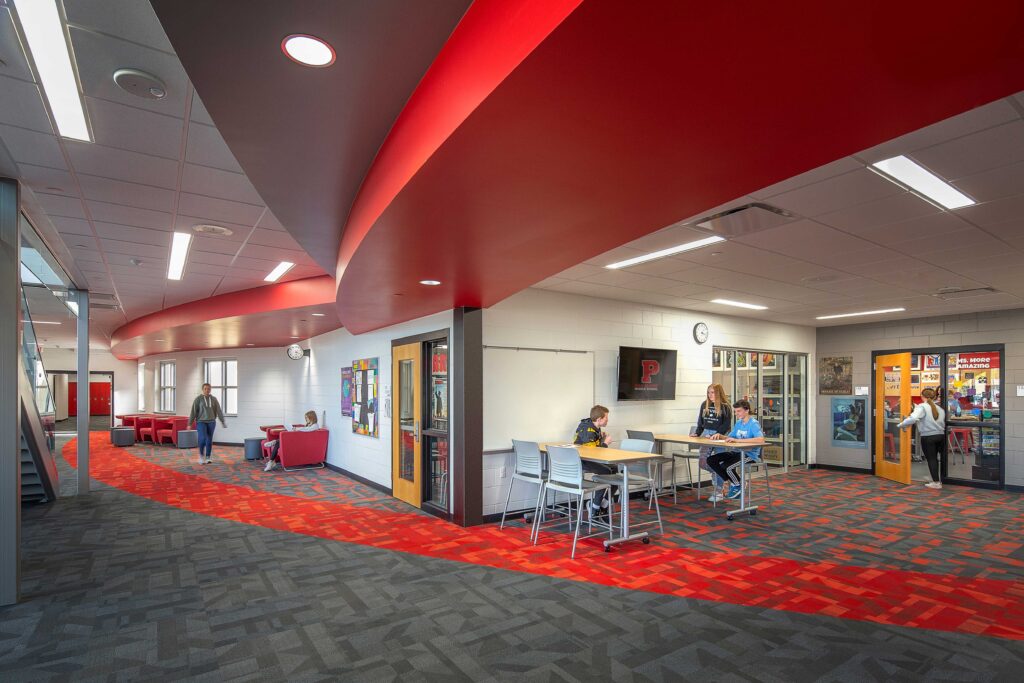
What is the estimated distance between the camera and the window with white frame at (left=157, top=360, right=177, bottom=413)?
613 inches

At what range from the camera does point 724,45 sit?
1221mm

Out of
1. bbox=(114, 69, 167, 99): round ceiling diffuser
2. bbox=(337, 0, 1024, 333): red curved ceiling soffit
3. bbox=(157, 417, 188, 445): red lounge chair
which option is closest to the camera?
bbox=(337, 0, 1024, 333): red curved ceiling soffit

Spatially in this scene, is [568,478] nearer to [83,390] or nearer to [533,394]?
[533,394]

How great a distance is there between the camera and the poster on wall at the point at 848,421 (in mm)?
9875

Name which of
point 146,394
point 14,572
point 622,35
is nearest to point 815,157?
point 622,35

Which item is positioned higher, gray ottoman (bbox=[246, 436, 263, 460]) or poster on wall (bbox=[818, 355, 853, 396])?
poster on wall (bbox=[818, 355, 853, 396])

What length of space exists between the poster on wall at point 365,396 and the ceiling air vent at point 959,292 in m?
7.66

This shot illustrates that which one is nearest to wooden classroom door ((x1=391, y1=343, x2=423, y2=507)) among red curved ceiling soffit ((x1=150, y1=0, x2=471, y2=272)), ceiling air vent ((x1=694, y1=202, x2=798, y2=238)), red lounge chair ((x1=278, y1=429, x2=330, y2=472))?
red lounge chair ((x1=278, y1=429, x2=330, y2=472))

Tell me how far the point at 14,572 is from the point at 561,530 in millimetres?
4531

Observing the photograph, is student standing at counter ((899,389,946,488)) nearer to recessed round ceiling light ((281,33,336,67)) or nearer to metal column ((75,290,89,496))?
recessed round ceiling light ((281,33,336,67))

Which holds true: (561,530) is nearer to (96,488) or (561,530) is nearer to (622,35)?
(622,35)

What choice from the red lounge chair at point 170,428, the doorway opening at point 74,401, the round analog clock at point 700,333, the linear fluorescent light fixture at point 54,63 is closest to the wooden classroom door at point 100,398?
the doorway opening at point 74,401

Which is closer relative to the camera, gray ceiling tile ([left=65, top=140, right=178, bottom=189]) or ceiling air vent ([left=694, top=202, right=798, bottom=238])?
gray ceiling tile ([left=65, top=140, right=178, bottom=189])

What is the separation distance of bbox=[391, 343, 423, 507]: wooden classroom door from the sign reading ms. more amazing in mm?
2769
